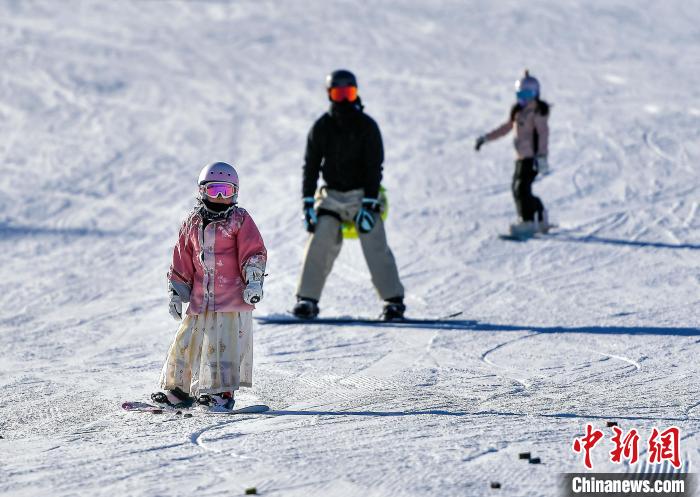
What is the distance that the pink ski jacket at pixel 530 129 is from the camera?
42.6ft

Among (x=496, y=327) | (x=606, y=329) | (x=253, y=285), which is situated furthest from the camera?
(x=496, y=327)

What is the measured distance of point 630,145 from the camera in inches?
712

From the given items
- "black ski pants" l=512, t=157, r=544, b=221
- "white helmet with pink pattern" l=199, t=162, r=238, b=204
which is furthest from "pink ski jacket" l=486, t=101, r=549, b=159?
"white helmet with pink pattern" l=199, t=162, r=238, b=204

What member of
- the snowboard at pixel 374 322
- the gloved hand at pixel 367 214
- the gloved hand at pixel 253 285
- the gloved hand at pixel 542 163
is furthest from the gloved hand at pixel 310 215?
the gloved hand at pixel 542 163

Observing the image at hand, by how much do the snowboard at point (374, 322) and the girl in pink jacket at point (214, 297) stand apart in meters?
Result: 2.72

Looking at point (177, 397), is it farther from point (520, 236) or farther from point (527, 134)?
point (520, 236)

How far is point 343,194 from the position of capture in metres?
10.2

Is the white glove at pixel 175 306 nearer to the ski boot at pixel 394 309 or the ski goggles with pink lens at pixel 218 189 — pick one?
the ski goggles with pink lens at pixel 218 189

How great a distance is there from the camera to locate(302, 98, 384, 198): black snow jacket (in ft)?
32.9

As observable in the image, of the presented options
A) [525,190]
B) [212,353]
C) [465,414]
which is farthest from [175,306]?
[525,190]

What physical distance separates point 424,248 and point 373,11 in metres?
17.0

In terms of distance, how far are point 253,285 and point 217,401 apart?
2.17ft

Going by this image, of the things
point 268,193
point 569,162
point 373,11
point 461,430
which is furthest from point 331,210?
point 373,11

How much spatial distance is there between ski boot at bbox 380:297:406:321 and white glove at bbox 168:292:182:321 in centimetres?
306
